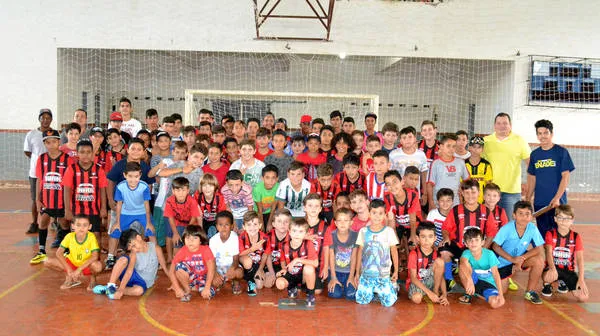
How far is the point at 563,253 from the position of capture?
443 cm

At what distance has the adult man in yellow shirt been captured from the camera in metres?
5.33

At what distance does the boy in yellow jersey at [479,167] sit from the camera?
5.28 m

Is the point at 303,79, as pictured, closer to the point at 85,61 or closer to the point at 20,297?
the point at 85,61

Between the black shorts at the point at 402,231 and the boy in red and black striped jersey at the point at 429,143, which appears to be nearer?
the black shorts at the point at 402,231

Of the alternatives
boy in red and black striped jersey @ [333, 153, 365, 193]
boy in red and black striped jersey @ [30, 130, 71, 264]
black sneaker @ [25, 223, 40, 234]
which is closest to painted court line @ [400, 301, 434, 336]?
boy in red and black striped jersey @ [333, 153, 365, 193]

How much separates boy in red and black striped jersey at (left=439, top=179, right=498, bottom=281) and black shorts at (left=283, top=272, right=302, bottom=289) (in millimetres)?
1428

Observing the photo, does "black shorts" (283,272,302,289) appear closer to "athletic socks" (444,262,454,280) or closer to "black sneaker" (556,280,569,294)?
"athletic socks" (444,262,454,280)

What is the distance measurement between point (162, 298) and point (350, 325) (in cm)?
176

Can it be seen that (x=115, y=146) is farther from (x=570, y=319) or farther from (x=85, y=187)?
(x=570, y=319)

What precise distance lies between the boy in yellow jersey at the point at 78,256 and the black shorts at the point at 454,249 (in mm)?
3366

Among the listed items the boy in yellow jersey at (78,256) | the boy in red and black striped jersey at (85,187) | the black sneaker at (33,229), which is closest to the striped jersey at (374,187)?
the boy in yellow jersey at (78,256)

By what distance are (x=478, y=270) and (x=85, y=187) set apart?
165 inches

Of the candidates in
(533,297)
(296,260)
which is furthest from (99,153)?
(533,297)

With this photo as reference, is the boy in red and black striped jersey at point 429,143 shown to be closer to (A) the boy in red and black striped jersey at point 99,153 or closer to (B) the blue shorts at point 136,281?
(B) the blue shorts at point 136,281
